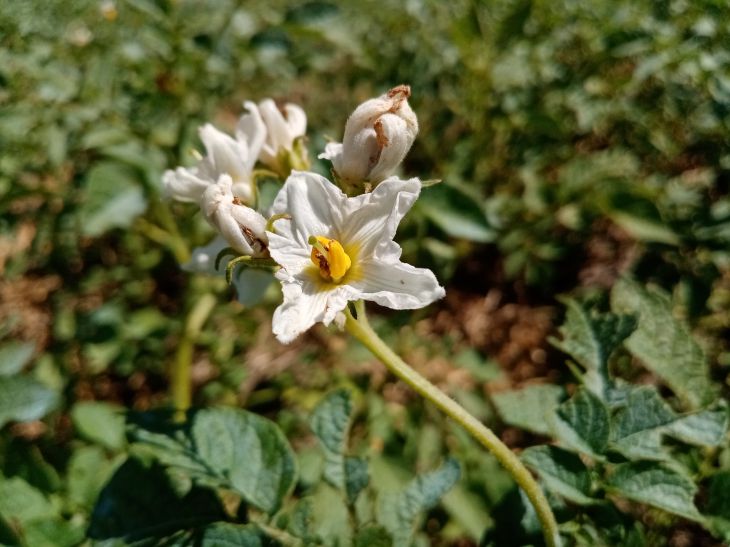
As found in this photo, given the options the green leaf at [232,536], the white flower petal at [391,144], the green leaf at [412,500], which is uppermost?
the white flower petal at [391,144]

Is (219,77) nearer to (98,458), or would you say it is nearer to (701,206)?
(98,458)

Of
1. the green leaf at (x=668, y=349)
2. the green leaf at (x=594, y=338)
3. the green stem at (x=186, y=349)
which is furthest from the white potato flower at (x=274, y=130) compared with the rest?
the green stem at (x=186, y=349)

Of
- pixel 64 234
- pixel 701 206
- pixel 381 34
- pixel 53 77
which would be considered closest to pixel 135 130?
pixel 53 77

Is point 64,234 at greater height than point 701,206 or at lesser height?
lesser

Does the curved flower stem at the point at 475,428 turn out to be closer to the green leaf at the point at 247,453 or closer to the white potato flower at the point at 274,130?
the green leaf at the point at 247,453

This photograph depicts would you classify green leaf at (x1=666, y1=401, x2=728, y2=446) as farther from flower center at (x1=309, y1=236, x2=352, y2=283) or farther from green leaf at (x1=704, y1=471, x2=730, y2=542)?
flower center at (x1=309, y1=236, x2=352, y2=283)

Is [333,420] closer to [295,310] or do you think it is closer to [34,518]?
[295,310]
